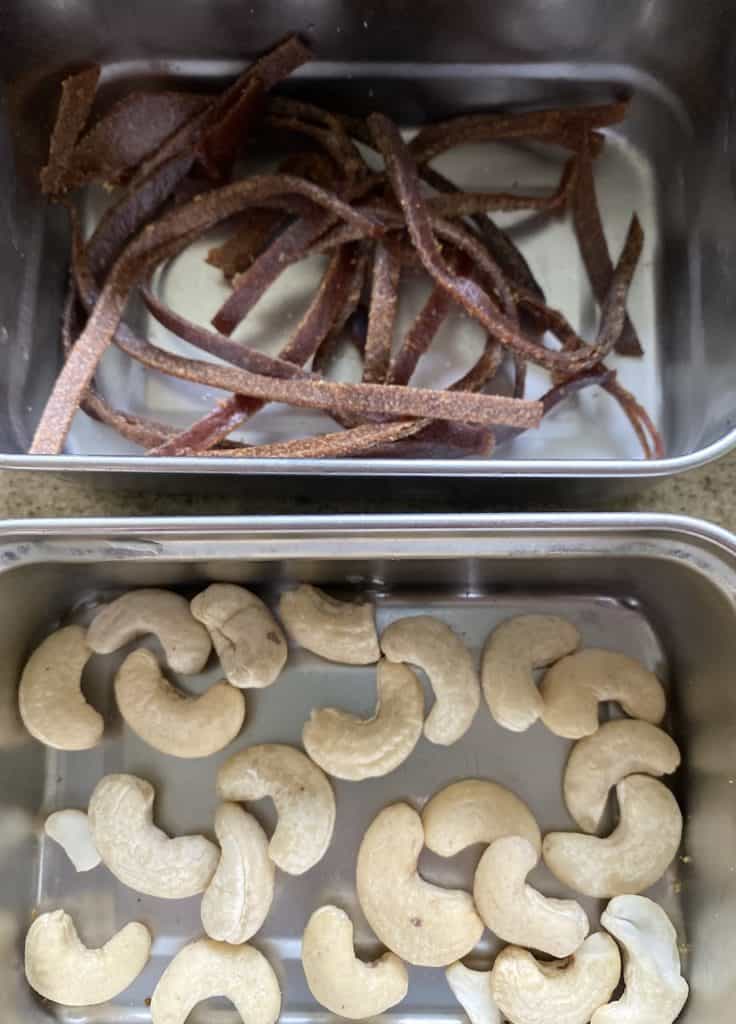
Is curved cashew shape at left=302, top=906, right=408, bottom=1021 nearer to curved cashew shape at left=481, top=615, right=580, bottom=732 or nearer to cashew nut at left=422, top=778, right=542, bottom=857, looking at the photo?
cashew nut at left=422, top=778, right=542, bottom=857

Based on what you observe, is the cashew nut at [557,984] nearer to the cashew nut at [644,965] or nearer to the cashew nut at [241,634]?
the cashew nut at [644,965]

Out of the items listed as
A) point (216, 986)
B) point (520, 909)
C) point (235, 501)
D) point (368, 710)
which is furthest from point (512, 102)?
point (216, 986)

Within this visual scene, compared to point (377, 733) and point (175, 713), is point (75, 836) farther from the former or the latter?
point (377, 733)

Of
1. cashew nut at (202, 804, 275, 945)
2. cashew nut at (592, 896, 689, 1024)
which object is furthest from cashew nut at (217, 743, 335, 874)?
cashew nut at (592, 896, 689, 1024)

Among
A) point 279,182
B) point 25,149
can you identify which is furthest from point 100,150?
point 279,182

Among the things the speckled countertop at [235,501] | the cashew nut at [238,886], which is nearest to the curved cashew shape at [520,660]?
the speckled countertop at [235,501]
